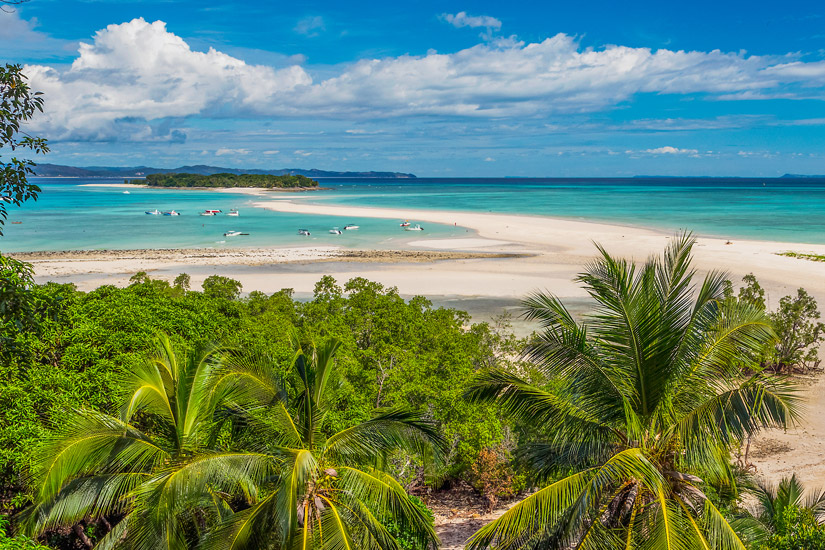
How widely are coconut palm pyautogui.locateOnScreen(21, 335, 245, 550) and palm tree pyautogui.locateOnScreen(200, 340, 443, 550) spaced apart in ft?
1.53

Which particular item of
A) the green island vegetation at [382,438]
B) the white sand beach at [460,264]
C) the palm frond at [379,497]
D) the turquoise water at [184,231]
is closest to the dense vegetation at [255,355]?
the green island vegetation at [382,438]

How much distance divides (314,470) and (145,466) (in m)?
2.41

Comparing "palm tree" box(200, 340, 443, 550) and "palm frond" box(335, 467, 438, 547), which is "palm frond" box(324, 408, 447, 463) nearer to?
"palm tree" box(200, 340, 443, 550)

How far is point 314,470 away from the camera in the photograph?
7160 mm

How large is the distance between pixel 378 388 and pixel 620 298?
7.34 metres

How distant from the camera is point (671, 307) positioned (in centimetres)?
795

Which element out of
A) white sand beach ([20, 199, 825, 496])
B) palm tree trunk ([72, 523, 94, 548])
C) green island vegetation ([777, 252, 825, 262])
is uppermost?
→ green island vegetation ([777, 252, 825, 262])

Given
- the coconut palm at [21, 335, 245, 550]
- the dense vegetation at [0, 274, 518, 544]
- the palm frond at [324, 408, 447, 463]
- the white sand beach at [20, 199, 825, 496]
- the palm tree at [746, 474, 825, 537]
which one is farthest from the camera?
→ the white sand beach at [20, 199, 825, 496]

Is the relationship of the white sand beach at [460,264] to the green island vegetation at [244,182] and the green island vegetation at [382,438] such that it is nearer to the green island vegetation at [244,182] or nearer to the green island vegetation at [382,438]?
the green island vegetation at [382,438]

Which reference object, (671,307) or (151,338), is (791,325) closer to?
(671,307)

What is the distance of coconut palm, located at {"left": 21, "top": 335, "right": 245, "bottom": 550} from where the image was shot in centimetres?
680

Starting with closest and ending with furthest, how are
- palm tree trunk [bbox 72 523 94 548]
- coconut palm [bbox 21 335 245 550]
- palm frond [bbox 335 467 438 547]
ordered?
1. coconut palm [bbox 21 335 245 550]
2. palm frond [bbox 335 467 438 547]
3. palm tree trunk [bbox 72 523 94 548]

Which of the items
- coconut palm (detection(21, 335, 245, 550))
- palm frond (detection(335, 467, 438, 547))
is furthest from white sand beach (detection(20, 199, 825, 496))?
coconut palm (detection(21, 335, 245, 550))

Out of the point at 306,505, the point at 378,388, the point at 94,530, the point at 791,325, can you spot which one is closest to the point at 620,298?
the point at 306,505
